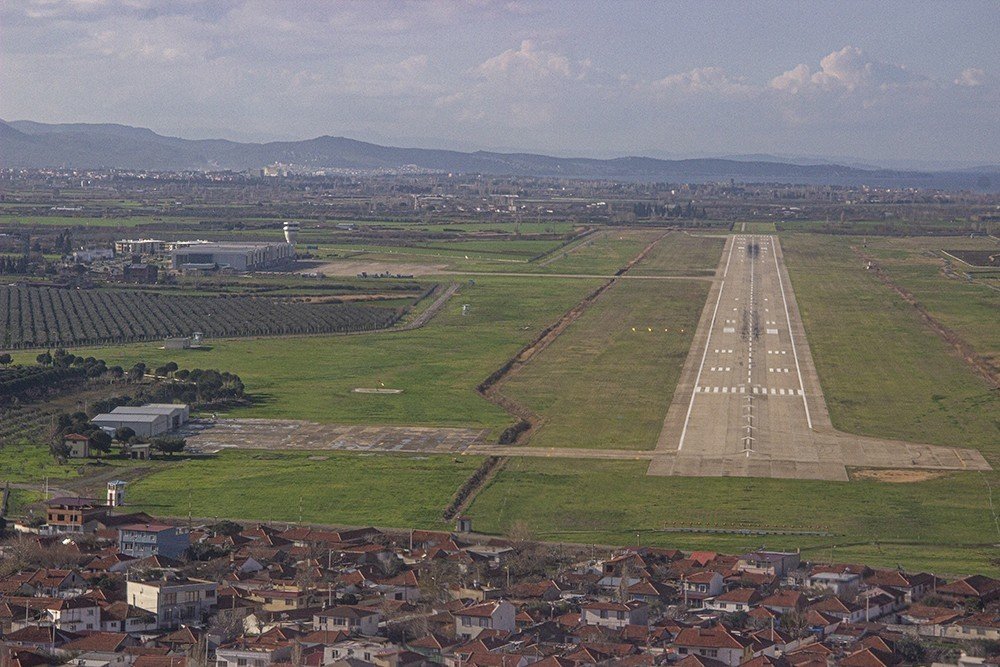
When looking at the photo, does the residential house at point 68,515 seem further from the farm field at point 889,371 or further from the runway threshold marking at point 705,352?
the farm field at point 889,371

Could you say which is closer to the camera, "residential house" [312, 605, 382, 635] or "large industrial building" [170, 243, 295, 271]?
"residential house" [312, 605, 382, 635]

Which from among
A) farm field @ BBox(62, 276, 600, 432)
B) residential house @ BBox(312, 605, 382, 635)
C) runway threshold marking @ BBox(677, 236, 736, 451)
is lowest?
farm field @ BBox(62, 276, 600, 432)

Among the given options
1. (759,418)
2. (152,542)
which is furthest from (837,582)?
(759,418)

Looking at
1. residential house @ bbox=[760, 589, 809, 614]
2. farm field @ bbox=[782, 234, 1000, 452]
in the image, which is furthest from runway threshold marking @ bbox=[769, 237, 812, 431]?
residential house @ bbox=[760, 589, 809, 614]

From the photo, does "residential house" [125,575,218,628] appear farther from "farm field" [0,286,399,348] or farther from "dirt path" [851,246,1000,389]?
"farm field" [0,286,399,348]

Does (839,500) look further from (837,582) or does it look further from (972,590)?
(972,590)

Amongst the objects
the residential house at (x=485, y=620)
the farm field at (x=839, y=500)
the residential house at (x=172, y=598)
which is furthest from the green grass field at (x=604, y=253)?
the residential house at (x=485, y=620)
